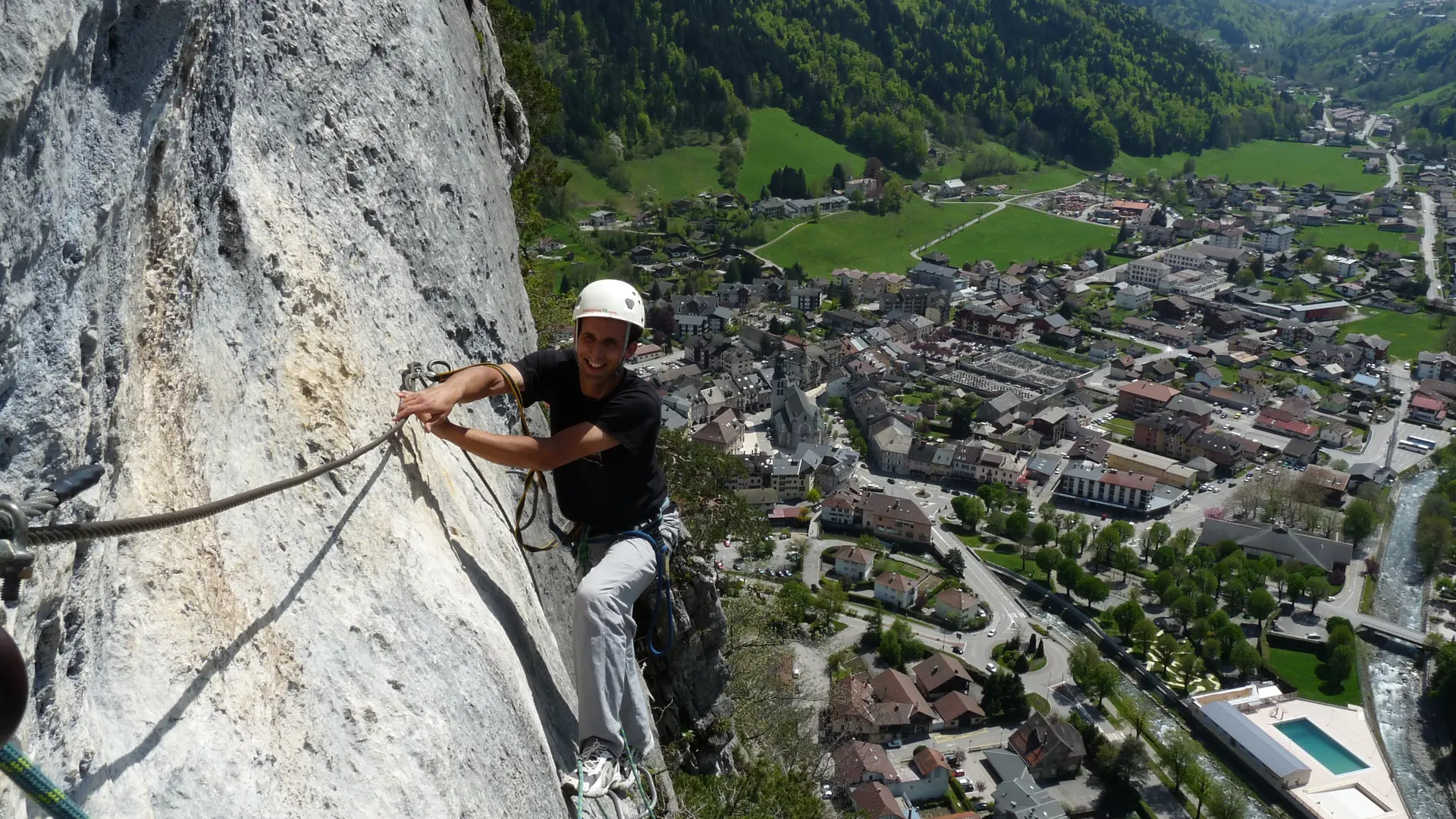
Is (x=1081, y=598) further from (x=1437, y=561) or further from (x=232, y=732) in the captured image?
(x=232, y=732)

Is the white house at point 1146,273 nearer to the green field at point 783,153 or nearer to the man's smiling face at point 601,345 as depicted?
the green field at point 783,153

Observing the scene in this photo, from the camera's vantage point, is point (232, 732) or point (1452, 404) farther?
point (1452, 404)

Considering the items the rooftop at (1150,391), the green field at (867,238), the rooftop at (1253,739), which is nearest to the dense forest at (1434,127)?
the green field at (867,238)

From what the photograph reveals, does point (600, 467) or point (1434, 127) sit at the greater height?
point (600, 467)

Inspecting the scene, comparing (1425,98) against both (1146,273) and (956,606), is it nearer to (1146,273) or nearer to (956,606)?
(1146,273)

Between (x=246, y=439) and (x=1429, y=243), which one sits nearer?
(x=246, y=439)

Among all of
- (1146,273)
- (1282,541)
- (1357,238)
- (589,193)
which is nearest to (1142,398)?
(1282,541)

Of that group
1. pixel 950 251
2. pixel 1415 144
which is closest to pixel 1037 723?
pixel 950 251

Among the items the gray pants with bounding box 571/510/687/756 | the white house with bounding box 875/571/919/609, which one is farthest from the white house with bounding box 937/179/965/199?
the gray pants with bounding box 571/510/687/756
